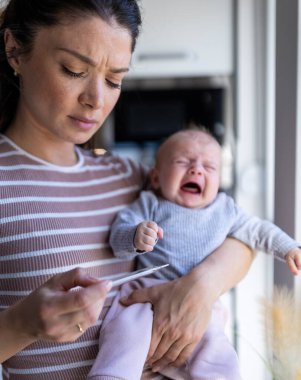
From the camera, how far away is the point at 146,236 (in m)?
0.86

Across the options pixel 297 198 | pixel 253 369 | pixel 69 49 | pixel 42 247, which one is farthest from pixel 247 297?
pixel 69 49

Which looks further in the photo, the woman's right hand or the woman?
the woman

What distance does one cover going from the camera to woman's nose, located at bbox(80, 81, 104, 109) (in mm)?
847

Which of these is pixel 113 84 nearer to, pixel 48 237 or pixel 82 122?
pixel 82 122

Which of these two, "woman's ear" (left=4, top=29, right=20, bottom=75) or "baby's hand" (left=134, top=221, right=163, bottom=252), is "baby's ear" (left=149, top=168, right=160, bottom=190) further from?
"woman's ear" (left=4, top=29, right=20, bottom=75)

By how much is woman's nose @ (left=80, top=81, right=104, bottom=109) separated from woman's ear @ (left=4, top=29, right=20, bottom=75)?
146 millimetres

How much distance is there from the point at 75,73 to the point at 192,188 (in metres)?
0.34

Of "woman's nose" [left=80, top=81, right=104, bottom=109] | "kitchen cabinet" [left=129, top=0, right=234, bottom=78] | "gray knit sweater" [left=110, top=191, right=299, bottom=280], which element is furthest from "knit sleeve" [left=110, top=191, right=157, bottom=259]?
"kitchen cabinet" [left=129, top=0, right=234, bottom=78]

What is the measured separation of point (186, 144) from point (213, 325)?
0.36 metres

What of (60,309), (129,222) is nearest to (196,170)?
(129,222)

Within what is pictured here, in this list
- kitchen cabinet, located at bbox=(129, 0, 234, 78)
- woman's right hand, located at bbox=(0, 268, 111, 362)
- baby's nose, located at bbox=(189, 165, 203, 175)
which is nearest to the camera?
woman's right hand, located at bbox=(0, 268, 111, 362)

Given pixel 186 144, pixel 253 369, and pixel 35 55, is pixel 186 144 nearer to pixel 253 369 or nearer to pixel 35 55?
pixel 35 55

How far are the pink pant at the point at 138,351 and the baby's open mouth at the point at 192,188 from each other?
23cm

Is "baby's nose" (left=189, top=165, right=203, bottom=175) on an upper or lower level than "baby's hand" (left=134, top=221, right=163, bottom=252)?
upper
